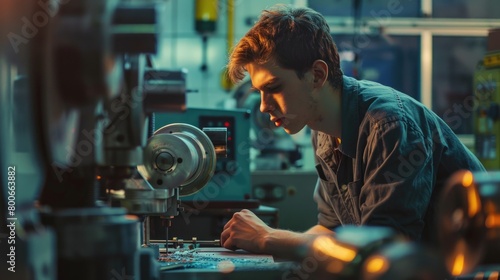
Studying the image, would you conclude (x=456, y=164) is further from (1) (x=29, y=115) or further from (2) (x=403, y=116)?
(1) (x=29, y=115)

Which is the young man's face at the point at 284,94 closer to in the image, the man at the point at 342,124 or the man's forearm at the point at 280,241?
the man at the point at 342,124

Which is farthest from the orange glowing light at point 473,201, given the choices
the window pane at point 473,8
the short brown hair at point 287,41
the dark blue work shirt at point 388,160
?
the window pane at point 473,8

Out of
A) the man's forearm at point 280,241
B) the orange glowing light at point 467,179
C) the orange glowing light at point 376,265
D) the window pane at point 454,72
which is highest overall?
the window pane at point 454,72

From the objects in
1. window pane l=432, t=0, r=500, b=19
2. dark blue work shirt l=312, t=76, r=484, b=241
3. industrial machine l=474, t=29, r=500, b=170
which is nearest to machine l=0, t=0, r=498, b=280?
dark blue work shirt l=312, t=76, r=484, b=241

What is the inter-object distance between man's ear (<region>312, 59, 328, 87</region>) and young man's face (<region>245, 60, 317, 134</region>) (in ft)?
0.05

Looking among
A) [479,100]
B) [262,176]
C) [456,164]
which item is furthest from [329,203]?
[479,100]

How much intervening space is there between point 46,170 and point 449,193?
0.45 m

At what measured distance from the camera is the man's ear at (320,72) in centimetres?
185

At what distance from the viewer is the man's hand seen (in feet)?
5.81

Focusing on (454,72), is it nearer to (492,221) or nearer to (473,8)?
(473,8)

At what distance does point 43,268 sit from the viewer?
70 cm

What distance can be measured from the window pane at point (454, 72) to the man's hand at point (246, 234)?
4134 mm

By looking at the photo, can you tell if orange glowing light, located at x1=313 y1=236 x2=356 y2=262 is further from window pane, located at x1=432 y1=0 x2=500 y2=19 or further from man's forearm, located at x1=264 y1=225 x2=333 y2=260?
window pane, located at x1=432 y1=0 x2=500 y2=19

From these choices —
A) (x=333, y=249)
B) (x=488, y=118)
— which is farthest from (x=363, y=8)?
(x=333, y=249)
